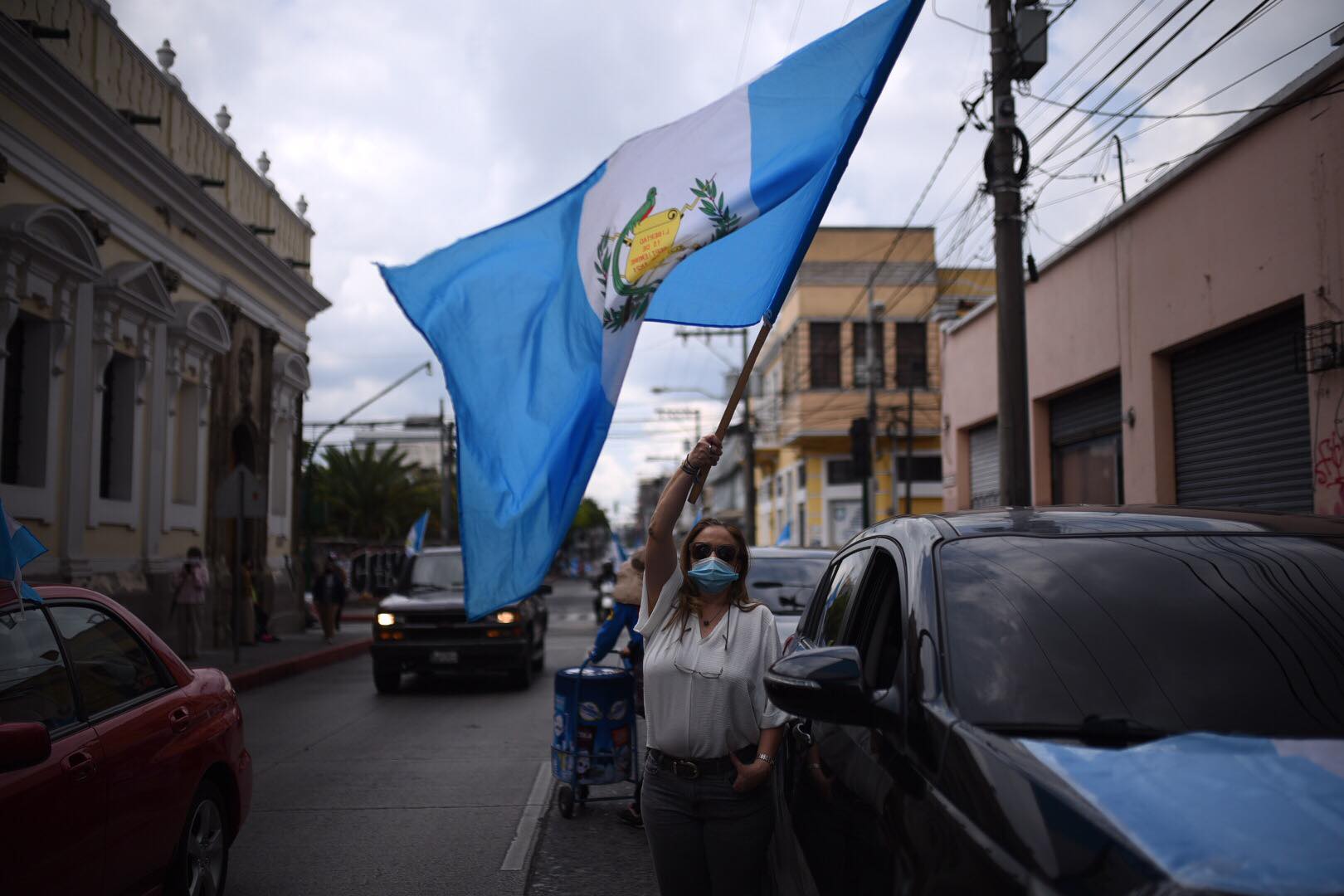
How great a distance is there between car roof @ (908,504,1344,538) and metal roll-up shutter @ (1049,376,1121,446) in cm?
1261

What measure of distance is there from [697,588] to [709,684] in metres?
0.35

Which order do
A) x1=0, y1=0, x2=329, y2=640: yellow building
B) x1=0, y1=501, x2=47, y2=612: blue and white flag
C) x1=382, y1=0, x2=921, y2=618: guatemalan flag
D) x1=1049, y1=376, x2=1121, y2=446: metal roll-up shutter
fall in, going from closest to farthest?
x1=0, y1=501, x2=47, y2=612: blue and white flag < x1=382, y1=0, x2=921, y2=618: guatemalan flag < x1=0, y1=0, x2=329, y2=640: yellow building < x1=1049, y1=376, x2=1121, y2=446: metal roll-up shutter

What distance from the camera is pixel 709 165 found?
234 inches

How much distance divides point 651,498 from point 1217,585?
6778 inches

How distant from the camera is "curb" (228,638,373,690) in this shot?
1608 centimetres

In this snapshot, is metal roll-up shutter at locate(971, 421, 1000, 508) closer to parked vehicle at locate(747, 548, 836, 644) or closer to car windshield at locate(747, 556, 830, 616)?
parked vehicle at locate(747, 548, 836, 644)

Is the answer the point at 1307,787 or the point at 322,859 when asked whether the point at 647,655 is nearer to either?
the point at 1307,787

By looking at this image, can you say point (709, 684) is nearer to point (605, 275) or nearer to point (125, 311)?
point (605, 275)

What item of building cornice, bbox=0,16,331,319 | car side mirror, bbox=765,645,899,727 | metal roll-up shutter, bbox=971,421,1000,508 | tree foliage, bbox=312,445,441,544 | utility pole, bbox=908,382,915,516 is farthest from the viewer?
tree foliage, bbox=312,445,441,544

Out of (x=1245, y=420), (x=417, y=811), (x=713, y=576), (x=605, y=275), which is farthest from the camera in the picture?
(x=1245, y=420)

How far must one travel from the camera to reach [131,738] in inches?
179

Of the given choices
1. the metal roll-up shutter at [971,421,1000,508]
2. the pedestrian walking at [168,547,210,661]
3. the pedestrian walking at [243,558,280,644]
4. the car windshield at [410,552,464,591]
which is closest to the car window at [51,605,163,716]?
the car windshield at [410,552,464,591]

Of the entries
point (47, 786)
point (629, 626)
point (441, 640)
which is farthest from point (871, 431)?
point (47, 786)

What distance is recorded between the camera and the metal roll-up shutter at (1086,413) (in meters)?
15.7
